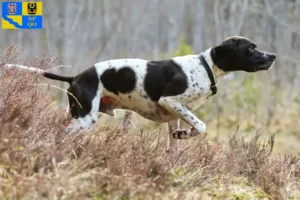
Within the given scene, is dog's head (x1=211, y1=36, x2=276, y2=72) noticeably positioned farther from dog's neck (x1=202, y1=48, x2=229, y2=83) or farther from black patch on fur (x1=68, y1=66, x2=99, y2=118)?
black patch on fur (x1=68, y1=66, x2=99, y2=118)

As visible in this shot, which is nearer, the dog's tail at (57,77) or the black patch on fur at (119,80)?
the black patch on fur at (119,80)

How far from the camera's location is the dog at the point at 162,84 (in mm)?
6312

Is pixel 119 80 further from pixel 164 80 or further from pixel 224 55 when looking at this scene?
pixel 224 55

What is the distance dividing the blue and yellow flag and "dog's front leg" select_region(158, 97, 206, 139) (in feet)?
8.76

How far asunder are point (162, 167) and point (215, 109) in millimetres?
17627

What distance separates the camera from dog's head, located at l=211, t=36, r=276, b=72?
21.6 ft

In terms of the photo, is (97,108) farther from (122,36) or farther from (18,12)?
(122,36)

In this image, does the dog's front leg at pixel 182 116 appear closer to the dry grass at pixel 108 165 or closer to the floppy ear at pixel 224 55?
the dry grass at pixel 108 165

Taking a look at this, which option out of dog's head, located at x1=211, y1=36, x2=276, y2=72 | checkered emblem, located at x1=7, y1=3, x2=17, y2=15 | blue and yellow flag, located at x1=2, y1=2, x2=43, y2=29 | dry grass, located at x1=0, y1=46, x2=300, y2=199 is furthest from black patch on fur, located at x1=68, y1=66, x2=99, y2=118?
checkered emblem, located at x1=7, y1=3, x2=17, y2=15

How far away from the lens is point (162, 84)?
6391mm

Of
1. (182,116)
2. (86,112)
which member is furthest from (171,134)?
(86,112)

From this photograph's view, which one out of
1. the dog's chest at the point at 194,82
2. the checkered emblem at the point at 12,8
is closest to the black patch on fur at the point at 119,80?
the dog's chest at the point at 194,82

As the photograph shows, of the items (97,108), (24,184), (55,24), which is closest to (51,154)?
(24,184)

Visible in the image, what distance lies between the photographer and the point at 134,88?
253 inches
